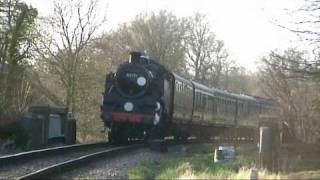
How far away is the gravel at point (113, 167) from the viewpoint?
1422cm

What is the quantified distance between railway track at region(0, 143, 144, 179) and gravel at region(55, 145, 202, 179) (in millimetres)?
231

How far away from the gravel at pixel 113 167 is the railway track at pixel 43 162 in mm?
231

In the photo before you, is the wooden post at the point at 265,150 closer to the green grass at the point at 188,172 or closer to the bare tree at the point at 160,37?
the green grass at the point at 188,172

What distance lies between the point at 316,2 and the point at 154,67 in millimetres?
9122

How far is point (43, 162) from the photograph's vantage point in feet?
56.2

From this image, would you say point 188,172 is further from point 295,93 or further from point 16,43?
point 16,43

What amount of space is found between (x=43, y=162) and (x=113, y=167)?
6.91 feet

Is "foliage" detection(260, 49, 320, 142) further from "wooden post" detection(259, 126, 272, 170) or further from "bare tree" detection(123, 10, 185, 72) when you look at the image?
"bare tree" detection(123, 10, 185, 72)

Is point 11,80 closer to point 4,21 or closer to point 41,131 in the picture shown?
point 4,21

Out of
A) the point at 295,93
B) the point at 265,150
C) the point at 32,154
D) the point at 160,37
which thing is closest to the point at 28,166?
the point at 32,154

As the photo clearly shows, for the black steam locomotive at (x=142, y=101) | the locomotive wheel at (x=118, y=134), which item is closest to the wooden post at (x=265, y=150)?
the black steam locomotive at (x=142, y=101)

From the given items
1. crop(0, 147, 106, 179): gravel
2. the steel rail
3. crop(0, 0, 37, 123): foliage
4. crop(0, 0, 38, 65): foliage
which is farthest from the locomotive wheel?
crop(0, 0, 38, 65): foliage

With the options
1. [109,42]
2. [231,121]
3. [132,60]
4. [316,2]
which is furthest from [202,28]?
[316,2]

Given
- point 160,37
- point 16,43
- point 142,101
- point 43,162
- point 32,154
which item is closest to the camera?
point 43,162
